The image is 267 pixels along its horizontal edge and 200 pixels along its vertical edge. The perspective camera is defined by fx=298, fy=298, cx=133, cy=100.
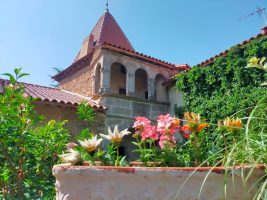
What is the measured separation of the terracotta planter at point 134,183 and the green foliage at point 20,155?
0.93m

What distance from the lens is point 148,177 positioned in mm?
1846

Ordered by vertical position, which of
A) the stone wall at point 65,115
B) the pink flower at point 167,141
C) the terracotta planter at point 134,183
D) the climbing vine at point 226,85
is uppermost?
the climbing vine at point 226,85

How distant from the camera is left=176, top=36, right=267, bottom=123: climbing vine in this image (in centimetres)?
824

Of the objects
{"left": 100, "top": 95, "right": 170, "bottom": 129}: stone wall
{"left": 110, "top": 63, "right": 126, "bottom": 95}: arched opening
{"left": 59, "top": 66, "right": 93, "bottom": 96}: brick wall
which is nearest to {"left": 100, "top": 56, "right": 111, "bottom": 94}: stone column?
{"left": 100, "top": 95, "right": 170, "bottom": 129}: stone wall

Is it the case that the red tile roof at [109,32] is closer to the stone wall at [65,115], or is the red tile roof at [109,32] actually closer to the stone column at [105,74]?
the stone column at [105,74]

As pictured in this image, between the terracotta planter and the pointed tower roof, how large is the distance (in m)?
12.8

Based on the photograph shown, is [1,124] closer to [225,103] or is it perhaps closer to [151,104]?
[225,103]

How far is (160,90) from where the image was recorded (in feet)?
40.4

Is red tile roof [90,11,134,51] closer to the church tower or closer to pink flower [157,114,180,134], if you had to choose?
the church tower

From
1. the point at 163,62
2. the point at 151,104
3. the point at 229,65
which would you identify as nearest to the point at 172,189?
the point at 229,65

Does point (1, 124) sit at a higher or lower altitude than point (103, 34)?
lower

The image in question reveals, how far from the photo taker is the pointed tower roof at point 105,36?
14815 mm

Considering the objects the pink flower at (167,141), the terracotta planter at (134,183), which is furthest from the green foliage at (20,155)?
the pink flower at (167,141)

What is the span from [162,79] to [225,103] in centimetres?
412
